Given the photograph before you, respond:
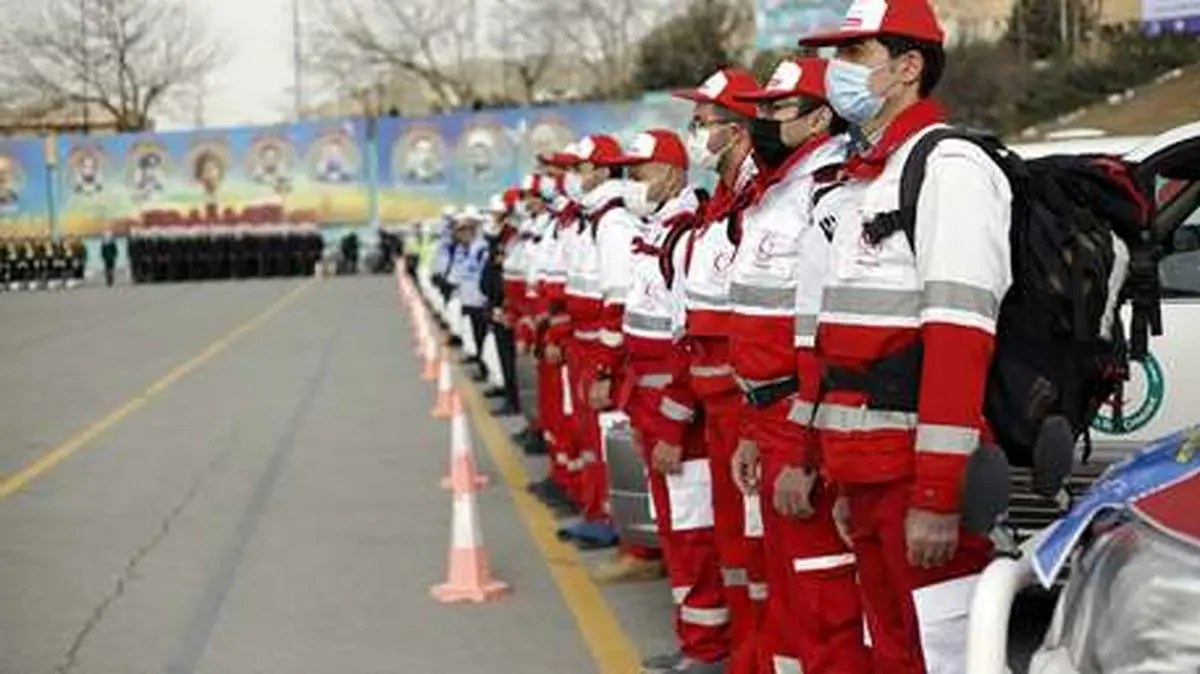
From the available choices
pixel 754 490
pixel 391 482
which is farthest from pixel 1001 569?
pixel 391 482

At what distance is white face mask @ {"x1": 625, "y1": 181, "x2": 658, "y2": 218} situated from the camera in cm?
824

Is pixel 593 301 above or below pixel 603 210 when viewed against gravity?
below

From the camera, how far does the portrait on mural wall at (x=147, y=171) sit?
6756 cm

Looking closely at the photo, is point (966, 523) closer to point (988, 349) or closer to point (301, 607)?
point (988, 349)

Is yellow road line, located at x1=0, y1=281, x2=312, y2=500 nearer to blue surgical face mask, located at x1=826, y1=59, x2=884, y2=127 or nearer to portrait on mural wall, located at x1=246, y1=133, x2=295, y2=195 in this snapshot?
blue surgical face mask, located at x1=826, y1=59, x2=884, y2=127

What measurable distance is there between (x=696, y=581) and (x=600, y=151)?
12.3 feet

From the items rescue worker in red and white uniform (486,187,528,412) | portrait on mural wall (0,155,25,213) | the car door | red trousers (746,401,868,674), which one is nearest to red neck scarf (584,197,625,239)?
the car door

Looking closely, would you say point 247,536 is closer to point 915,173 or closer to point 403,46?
point 915,173

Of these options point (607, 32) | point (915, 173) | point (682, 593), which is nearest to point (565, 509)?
point (682, 593)

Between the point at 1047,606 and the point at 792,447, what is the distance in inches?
51.6

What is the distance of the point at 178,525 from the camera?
10664mm

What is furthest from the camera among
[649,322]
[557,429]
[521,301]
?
[521,301]

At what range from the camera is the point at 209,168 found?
224 ft

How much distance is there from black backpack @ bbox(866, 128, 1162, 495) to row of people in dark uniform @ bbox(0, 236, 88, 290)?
5408 cm
